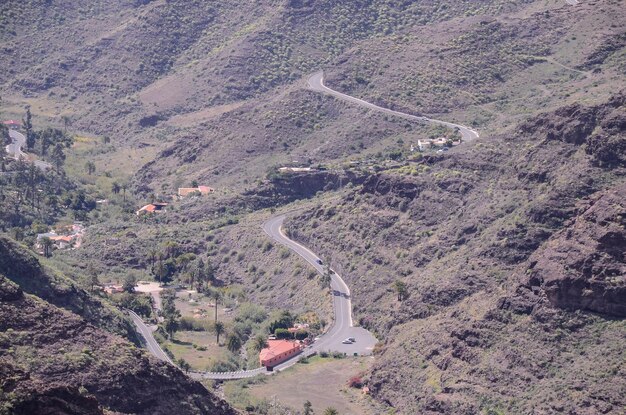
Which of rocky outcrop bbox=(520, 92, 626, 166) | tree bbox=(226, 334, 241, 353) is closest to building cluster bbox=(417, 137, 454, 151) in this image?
rocky outcrop bbox=(520, 92, 626, 166)

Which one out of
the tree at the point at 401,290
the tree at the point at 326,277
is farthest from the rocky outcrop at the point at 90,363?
the tree at the point at 326,277

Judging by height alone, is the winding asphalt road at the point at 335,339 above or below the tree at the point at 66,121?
above

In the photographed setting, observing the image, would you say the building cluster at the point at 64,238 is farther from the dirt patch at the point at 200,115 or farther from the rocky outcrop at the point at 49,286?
the dirt patch at the point at 200,115

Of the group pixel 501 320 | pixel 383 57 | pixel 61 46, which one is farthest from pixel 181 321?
pixel 61 46

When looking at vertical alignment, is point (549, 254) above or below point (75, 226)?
above

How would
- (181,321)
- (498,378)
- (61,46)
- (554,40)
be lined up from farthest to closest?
(61,46)
(554,40)
(181,321)
(498,378)

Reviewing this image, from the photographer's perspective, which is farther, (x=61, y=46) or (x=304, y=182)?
(x=61, y=46)

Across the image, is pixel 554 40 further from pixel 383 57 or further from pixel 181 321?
pixel 181 321
